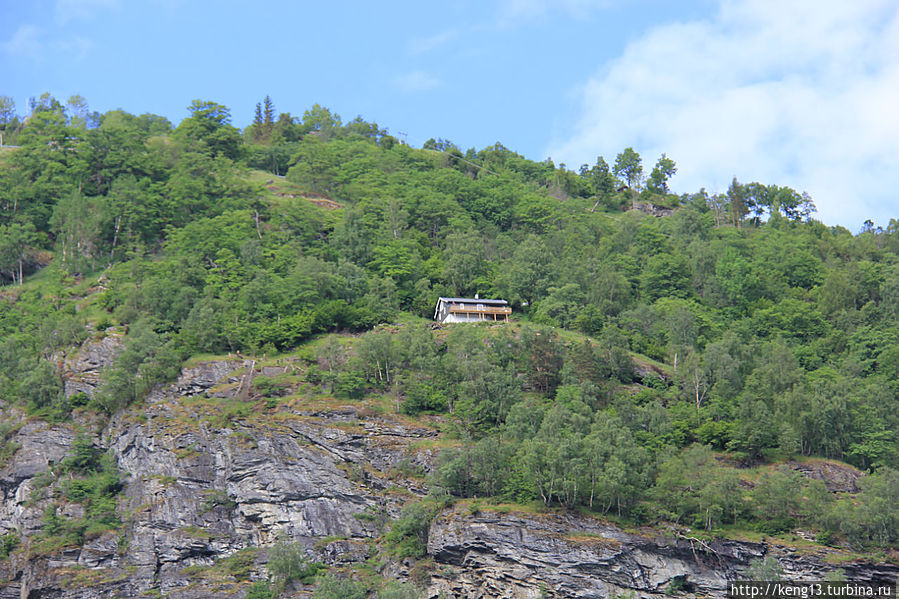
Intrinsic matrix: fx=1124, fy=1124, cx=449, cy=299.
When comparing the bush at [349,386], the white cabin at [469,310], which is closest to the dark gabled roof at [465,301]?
the white cabin at [469,310]

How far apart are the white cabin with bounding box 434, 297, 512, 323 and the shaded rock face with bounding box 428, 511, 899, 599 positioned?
32.5 meters

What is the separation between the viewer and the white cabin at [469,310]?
104m

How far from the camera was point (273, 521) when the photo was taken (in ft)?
252

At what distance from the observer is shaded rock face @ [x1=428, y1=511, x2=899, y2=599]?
70875 millimetres

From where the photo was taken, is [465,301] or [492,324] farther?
[465,301]

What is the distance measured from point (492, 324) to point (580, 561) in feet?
106

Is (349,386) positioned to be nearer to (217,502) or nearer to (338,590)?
(217,502)

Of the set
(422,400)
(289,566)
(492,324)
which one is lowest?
(289,566)

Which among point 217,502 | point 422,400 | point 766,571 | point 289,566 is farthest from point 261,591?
point 766,571

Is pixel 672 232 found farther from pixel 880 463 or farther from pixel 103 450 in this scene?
pixel 103 450

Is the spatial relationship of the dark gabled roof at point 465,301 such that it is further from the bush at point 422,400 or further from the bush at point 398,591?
the bush at point 398,591

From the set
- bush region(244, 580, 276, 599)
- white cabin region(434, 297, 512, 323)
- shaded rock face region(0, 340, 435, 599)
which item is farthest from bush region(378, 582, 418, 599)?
white cabin region(434, 297, 512, 323)

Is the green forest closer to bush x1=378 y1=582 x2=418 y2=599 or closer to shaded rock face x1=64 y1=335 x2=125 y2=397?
shaded rock face x1=64 y1=335 x2=125 y2=397

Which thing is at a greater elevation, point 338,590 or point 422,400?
point 422,400
